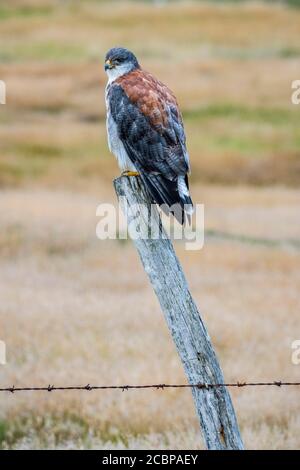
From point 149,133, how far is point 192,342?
2.51 metres

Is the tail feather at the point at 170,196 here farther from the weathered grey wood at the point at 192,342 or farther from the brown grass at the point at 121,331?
the brown grass at the point at 121,331

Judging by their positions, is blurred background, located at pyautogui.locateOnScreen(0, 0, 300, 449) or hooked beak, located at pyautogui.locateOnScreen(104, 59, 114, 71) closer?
hooked beak, located at pyautogui.locateOnScreen(104, 59, 114, 71)

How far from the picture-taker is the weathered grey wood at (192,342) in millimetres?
6895

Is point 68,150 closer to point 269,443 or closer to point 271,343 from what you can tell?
point 271,343

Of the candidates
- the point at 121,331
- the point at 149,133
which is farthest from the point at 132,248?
the point at 149,133

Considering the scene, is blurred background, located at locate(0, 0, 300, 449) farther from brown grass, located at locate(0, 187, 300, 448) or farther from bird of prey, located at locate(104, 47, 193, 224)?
bird of prey, located at locate(104, 47, 193, 224)

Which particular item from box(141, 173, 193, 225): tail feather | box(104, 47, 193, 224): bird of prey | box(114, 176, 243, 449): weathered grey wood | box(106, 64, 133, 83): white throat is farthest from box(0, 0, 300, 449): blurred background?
box(106, 64, 133, 83): white throat

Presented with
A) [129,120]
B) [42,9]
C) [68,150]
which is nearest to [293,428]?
[129,120]

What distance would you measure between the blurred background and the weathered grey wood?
2.48m

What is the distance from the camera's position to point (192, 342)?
22.9 feet

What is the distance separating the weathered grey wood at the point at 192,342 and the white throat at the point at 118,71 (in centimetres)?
308

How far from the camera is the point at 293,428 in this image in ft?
32.5

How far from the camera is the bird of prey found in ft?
28.1

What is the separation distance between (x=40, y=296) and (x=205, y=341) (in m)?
9.16
